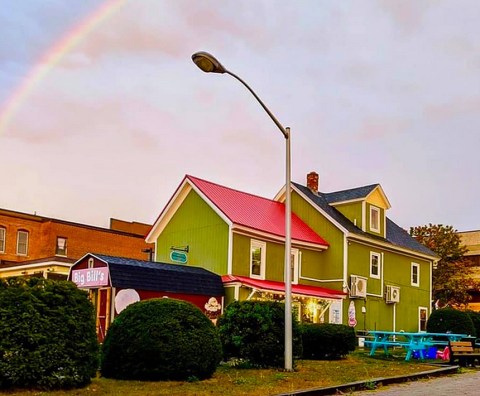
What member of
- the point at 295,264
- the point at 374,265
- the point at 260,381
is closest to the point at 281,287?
the point at 295,264

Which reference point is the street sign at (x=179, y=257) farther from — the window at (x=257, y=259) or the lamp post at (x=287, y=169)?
the lamp post at (x=287, y=169)

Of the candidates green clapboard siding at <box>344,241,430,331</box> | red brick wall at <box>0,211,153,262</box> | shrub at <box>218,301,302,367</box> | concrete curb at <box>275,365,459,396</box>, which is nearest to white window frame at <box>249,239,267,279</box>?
green clapboard siding at <box>344,241,430,331</box>

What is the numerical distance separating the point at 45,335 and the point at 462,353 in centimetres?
1339

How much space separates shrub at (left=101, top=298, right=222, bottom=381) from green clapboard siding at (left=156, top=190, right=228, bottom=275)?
1558cm

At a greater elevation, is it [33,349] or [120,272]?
[120,272]

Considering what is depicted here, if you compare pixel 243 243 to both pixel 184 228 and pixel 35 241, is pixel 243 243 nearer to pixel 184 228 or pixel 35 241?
pixel 184 228

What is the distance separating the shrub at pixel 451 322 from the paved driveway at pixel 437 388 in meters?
11.3

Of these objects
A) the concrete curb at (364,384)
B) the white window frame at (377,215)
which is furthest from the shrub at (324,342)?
the white window frame at (377,215)

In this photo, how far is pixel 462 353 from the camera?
68.0 ft

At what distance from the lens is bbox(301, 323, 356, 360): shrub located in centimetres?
2203

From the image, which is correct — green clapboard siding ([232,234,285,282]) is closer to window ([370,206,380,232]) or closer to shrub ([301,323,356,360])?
window ([370,206,380,232])

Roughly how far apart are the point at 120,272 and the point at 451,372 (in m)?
12.7

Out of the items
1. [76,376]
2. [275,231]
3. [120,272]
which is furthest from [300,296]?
[76,376]

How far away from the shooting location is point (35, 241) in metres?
56.8
